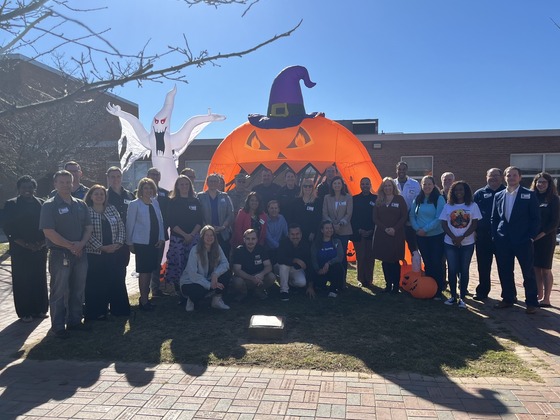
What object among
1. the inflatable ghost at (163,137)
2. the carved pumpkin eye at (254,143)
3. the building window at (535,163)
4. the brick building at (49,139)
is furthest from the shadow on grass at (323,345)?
the building window at (535,163)

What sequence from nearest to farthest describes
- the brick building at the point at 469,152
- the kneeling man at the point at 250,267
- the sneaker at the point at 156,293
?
the kneeling man at the point at 250,267, the sneaker at the point at 156,293, the brick building at the point at 469,152

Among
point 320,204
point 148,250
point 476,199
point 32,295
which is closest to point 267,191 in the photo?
point 320,204

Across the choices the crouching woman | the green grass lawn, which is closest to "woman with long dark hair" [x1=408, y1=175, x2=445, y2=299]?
the green grass lawn

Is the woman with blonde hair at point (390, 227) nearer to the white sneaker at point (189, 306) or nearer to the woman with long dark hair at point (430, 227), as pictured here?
the woman with long dark hair at point (430, 227)

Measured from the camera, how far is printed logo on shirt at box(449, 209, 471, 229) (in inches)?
236

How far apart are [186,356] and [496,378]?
116 inches

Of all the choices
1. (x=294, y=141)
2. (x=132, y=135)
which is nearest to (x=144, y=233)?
(x=294, y=141)

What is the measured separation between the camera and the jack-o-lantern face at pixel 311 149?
822 cm

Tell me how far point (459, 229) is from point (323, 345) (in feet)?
9.16

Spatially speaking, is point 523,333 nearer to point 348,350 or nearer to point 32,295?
point 348,350

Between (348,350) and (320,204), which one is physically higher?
(320,204)

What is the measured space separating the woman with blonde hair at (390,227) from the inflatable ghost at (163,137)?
13.7 feet

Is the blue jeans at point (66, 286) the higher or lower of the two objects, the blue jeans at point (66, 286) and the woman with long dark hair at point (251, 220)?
the lower

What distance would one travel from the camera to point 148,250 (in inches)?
229
